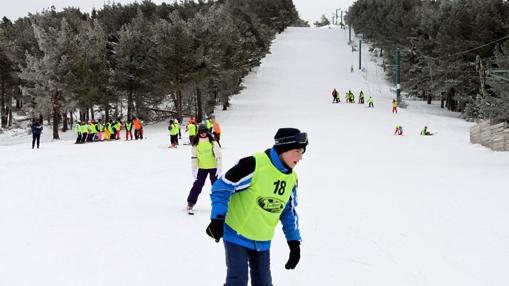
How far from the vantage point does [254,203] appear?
383 centimetres

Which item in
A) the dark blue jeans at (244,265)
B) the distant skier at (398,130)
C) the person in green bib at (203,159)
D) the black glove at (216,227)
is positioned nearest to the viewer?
the black glove at (216,227)

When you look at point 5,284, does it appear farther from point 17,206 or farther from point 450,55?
point 450,55

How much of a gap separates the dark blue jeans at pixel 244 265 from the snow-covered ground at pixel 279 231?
1.87 m

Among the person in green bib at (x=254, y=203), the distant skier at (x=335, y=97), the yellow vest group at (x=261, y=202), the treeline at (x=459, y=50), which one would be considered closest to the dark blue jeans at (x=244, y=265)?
the person in green bib at (x=254, y=203)

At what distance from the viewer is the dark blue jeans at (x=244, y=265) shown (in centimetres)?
382

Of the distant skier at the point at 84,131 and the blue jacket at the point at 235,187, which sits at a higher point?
the blue jacket at the point at 235,187

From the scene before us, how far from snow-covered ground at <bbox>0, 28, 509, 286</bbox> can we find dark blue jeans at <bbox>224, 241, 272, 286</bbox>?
1870 millimetres

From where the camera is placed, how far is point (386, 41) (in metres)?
65.6

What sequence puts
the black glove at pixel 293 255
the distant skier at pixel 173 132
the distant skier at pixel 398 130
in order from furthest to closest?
the distant skier at pixel 398 130, the distant skier at pixel 173 132, the black glove at pixel 293 255

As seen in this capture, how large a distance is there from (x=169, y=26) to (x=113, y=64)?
29.1ft

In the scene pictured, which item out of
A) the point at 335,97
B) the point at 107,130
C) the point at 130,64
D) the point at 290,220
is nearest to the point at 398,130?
the point at 107,130

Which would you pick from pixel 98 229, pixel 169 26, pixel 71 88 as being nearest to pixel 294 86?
pixel 169 26

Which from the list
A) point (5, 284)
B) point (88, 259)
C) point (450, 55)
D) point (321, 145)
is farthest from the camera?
point (450, 55)

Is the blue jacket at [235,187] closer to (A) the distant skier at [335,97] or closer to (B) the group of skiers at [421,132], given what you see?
(B) the group of skiers at [421,132]
